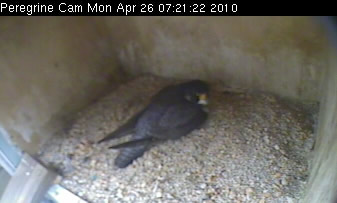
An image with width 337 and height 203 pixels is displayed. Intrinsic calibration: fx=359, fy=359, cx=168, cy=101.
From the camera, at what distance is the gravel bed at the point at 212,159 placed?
125cm

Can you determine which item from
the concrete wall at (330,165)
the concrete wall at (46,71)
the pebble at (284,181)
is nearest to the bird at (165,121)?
the concrete wall at (46,71)

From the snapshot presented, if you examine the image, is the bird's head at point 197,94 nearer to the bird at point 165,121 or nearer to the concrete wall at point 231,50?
the bird at point 165,121

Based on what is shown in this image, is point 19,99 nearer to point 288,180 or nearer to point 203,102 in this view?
point 203,102

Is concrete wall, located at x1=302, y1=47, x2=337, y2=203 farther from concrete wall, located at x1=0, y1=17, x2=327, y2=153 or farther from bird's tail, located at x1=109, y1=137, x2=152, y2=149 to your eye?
bird's tail, located at x1=109, y1=137, x2=152, y2=149

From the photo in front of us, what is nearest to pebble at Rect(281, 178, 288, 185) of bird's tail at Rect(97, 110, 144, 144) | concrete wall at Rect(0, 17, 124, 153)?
bird's tail at Rect(97, 110, 144, 144)

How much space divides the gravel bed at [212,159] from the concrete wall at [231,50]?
3.7 inches

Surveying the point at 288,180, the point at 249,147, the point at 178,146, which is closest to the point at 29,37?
the point at 178,146

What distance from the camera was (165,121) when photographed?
1.42 meters

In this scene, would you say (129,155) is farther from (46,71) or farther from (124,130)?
(46,71)

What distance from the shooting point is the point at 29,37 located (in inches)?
56.6

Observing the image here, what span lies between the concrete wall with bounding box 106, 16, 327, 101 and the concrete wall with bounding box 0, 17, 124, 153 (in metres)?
0.15

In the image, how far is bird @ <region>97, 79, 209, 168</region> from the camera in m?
1.42

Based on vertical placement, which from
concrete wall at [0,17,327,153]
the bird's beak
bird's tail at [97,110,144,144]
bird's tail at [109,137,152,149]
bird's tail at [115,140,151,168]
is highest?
concrete wall at [0,17,327,153]

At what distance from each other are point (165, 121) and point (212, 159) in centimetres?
23
